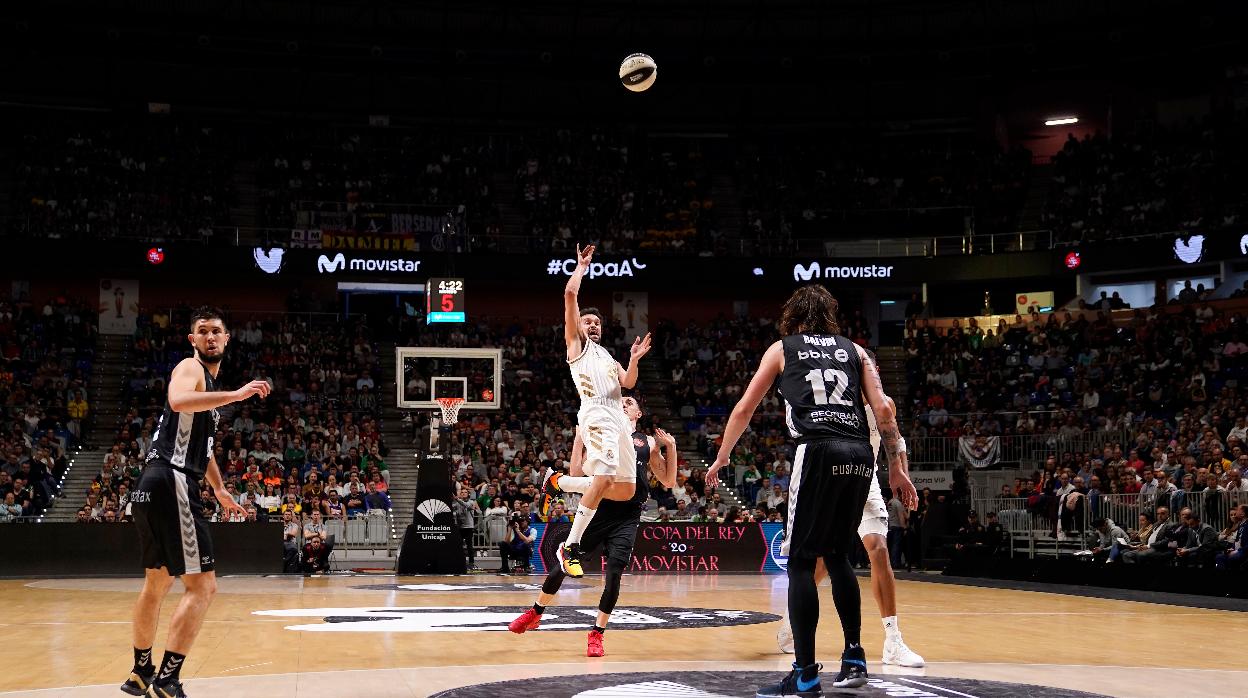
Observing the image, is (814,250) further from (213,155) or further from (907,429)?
(213,155)

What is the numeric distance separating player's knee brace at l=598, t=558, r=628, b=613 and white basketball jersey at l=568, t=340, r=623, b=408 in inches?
48.9

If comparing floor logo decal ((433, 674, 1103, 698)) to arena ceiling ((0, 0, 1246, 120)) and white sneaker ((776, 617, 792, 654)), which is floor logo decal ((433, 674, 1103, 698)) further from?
arena ceiling ((0, 0, 1246, 120))

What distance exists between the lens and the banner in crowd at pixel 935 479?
3031cm

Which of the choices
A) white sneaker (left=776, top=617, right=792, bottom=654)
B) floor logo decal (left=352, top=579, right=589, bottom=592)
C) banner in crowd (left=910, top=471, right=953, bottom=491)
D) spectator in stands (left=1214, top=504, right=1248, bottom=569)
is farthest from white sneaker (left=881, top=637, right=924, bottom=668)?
banner in crowd (left=910, top=471, right=953, bottom=491)

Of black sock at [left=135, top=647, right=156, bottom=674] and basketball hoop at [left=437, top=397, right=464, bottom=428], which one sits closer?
black sock at [left=135, top=647, right=156, bottom=674]

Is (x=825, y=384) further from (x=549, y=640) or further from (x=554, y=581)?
(x=549, y=640)

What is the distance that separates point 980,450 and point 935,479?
126cm

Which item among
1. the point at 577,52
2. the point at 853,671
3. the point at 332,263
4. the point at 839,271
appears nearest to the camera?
the point at 853,671

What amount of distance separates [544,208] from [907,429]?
12743 millimetres

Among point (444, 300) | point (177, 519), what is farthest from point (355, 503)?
point (177, 519)

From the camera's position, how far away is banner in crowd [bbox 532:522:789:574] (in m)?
24.9

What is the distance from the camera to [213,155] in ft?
126

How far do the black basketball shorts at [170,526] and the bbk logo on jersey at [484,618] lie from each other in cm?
431

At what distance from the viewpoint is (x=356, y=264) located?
3516cm
